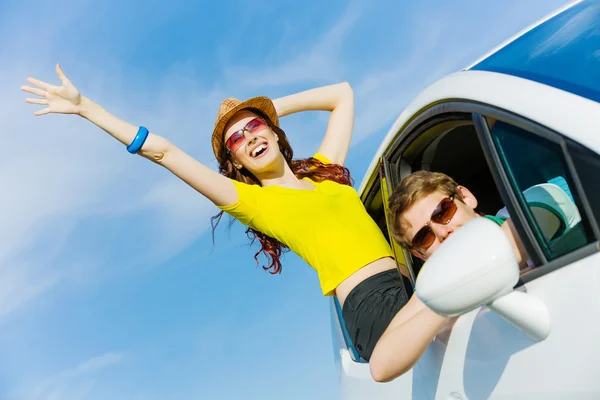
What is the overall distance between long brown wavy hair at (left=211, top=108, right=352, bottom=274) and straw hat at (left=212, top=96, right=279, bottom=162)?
0.09ft

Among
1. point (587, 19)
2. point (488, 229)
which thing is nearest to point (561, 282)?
point (488, 229)

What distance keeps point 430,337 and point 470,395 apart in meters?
0.20

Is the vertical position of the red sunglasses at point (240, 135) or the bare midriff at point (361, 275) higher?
the red sunglasses at point (240, 135)

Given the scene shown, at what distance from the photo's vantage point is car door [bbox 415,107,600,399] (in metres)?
1.55

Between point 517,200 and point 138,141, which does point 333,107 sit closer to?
point 138,141

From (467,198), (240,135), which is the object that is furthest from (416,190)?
(240,135)

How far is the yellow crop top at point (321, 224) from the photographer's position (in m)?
2.93

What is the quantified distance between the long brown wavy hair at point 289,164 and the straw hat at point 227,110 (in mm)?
28

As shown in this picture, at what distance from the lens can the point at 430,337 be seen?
1.92 meters

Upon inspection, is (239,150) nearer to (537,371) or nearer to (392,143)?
(392,143)

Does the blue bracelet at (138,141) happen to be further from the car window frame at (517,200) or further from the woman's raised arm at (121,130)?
the car window frame at (517,200)

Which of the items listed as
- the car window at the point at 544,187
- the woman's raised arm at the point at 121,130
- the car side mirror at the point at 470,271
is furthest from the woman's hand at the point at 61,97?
the car side mirror at the point at 470,271

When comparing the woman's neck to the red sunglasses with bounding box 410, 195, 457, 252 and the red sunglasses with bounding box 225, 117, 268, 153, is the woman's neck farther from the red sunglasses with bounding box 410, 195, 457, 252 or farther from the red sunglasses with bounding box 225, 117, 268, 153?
the red sunglasses with bounding box 410, 195, 457, 252

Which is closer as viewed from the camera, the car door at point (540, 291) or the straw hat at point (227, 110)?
the car door at point (540, 291)
